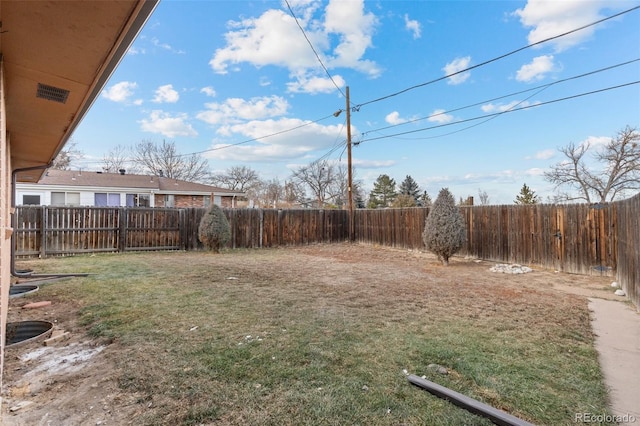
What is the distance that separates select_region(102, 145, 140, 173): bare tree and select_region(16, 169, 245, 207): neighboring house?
9637 mm

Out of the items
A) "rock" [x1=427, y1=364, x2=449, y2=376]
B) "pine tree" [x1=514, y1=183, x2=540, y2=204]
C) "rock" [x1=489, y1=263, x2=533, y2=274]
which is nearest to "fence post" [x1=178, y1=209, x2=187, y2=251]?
"rock" [x1=489, y1=263, x2=533, y2=274]

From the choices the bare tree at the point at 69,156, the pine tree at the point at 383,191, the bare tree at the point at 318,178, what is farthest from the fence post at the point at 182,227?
the pine tree at the point at 383,191

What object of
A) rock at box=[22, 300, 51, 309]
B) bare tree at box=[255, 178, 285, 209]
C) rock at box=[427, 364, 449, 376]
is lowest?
rock at box=[427, 364, 449, 376]

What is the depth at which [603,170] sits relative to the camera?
1853 cm

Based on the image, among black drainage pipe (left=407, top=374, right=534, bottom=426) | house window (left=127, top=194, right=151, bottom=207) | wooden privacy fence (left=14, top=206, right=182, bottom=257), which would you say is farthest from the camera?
house window (left=127, top=194, right=151, bottom=207)

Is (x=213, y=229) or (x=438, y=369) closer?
(x=438, y=369)

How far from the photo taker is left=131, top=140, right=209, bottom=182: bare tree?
28.4 m

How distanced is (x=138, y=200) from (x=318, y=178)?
2051 centimetres

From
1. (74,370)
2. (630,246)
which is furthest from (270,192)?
(74,370)

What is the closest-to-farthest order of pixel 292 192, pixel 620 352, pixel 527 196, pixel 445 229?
pixel 620 352
pixel 445 229
pixel 527 196
pixel 292 192

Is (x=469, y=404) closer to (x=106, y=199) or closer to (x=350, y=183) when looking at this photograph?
(x=350, y=183)

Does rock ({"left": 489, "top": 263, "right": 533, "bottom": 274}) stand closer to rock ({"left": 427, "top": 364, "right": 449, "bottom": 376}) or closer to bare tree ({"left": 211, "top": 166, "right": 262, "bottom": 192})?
rock ({"left": 427, "top": 364, "right": 449, "bottom": 376})

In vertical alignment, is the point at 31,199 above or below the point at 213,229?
above

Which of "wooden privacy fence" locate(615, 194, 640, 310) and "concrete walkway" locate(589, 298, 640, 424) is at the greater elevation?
"wooden privacy fence" locate(615, 194, 640, 310)
